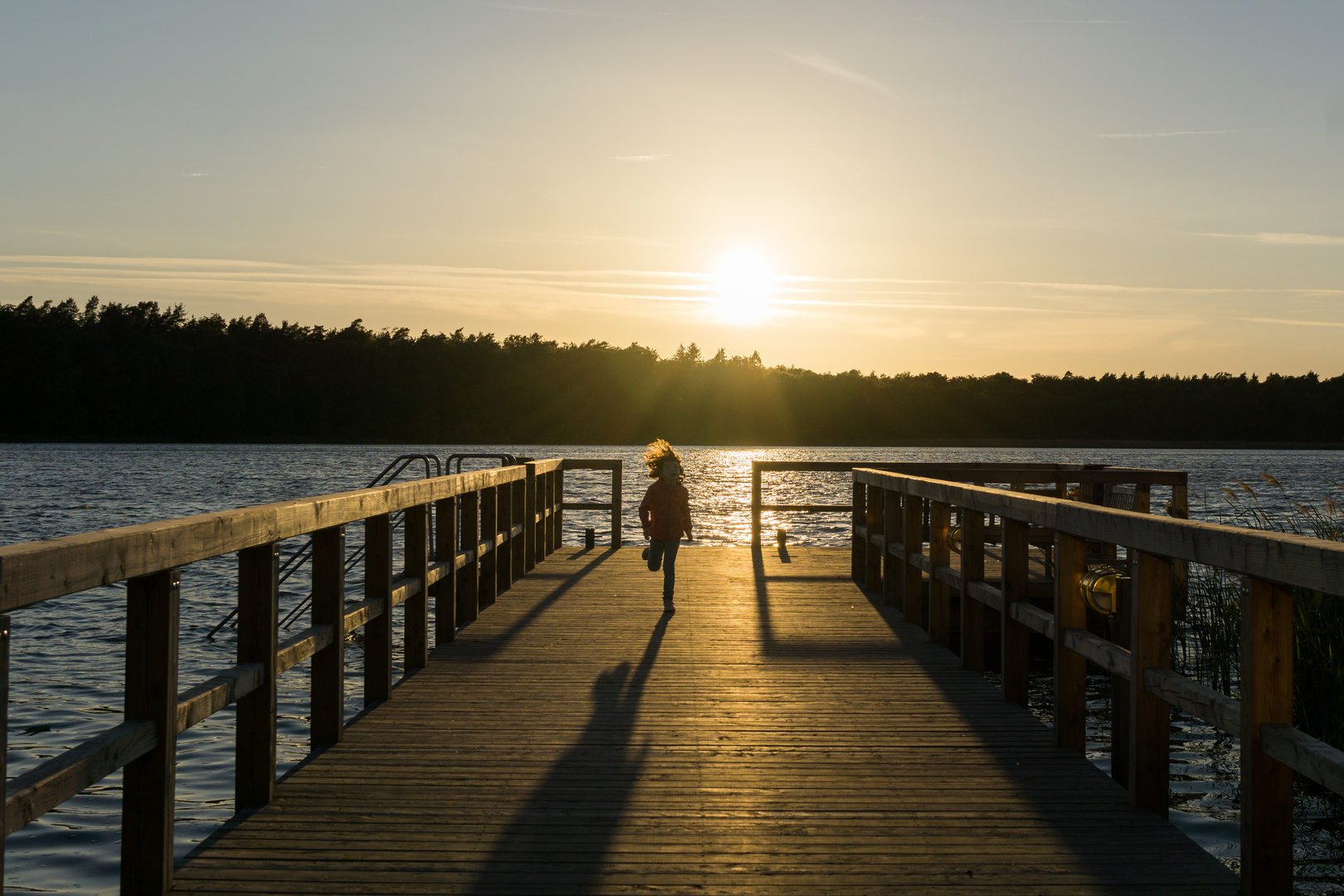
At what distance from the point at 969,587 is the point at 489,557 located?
4401 mm

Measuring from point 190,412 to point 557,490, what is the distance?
372 ft

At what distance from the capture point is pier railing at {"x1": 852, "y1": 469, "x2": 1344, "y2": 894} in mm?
3074

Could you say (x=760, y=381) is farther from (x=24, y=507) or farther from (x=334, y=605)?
(x=334, y=605)

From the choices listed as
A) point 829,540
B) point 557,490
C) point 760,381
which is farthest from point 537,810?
point 760,381

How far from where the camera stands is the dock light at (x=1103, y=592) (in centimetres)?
443

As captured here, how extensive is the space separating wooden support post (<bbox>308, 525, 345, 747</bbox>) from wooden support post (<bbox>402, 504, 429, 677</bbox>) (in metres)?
1.19

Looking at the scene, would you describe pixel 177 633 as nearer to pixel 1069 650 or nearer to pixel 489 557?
pixel 1069 650

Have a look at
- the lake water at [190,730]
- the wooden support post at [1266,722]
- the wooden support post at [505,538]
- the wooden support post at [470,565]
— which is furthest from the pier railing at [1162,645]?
the wooden support post at [505,538]

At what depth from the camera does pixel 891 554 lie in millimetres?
9266

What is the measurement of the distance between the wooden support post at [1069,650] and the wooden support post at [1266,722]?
4.96 feet

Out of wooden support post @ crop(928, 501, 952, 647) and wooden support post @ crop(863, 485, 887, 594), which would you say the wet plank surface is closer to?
wooden support post @ crop(928, 501, 952, 647)

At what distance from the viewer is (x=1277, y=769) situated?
3.23 meters

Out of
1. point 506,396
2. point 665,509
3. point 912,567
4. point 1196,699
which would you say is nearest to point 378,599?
point 1196,699

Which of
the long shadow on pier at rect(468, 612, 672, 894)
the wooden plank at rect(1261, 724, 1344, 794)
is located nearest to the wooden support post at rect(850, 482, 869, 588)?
the long shadow on pier at rect(468, 612, 672, 894)
